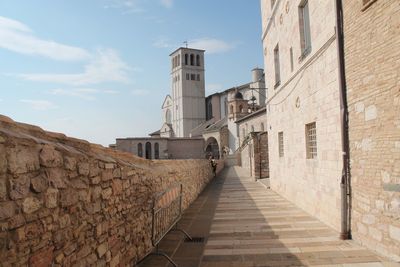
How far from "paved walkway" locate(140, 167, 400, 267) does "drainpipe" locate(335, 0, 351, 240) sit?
460mm

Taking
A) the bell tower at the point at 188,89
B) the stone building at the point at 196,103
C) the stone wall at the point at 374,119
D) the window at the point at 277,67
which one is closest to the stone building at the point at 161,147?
the stone building at the point at 196,103

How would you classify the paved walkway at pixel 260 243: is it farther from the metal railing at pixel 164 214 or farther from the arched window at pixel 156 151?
the arched window at pixel 156 151

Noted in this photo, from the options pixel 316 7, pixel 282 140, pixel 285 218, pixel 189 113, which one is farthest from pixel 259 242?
pixel 189 113

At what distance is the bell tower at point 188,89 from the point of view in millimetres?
78875

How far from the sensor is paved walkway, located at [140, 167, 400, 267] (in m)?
5.55

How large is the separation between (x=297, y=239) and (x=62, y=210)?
5.10 meters

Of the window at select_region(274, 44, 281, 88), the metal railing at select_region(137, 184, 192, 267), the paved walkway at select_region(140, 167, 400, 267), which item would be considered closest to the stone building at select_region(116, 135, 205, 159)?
the window at select_region(274, 44, 281, 88)

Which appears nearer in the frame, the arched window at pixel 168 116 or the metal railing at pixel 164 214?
the metal railing at pixel 164 214

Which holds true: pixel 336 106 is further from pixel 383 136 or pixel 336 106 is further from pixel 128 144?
pixel 128 144

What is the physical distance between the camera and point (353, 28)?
249 inches

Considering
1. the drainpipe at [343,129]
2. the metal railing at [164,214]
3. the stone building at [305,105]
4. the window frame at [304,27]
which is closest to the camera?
→ the metal railing at [164,214]

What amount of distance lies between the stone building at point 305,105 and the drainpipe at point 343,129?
0.27m

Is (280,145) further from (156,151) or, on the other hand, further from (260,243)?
(156,151)

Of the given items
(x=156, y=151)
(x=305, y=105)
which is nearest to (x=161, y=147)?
(x=156, y=151)
